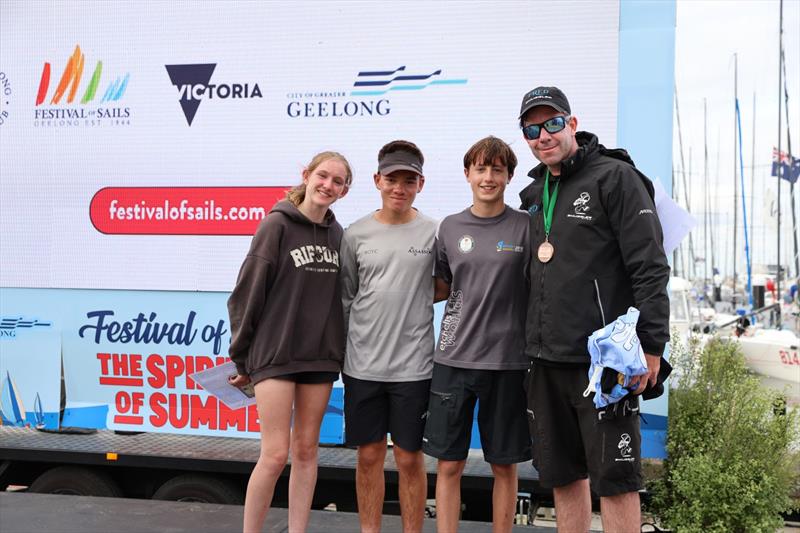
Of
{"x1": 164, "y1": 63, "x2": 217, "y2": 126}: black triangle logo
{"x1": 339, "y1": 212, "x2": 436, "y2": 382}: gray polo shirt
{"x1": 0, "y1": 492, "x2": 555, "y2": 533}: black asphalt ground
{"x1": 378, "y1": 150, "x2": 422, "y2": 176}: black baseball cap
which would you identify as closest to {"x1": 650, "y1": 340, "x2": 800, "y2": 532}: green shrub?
{"x1": 0, "y1": 492, "x2": 555, "y2": 533}: black asphalt ground

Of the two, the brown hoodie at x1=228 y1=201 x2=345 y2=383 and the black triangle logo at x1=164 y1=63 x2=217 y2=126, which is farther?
the black triangle logo at x1=164 y1=63 x2=217 y2=126

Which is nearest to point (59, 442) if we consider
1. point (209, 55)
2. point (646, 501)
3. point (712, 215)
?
point (209, 55)

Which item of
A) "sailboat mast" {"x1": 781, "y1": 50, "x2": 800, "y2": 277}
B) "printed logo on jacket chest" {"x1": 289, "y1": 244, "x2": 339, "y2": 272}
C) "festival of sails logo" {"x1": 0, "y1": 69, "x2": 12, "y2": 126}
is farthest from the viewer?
"sailboat mast" {"x1": 781, "y1": 50, "x2": 800, "y2": 277}

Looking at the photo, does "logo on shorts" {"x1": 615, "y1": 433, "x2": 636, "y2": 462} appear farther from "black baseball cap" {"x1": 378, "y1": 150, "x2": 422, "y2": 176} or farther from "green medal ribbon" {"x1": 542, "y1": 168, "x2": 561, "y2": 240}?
"black baseball cap" {"x1": 378, "y1": 150, "x2": 422, "y2": 176}

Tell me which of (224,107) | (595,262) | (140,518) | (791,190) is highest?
(791,190)

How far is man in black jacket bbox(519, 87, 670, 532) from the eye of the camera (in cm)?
247

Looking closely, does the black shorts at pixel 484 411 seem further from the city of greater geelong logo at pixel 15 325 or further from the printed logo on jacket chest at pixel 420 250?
the city of greater geelong logo at pixel 15 325

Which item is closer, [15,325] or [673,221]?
[673,221]

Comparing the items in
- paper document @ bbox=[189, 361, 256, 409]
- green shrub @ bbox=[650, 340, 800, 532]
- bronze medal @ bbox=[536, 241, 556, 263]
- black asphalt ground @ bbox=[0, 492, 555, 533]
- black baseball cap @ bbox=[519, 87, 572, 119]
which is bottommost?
black asphalt ground @ bbox=[0, 492, 555, 533]

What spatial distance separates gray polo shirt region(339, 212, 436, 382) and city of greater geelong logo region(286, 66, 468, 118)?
3.61 ft

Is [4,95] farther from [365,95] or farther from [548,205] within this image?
[548,205]

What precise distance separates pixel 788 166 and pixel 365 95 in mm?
16455

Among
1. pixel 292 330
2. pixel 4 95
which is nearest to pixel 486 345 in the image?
pixel 292 330

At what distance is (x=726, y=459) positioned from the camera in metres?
3.69
